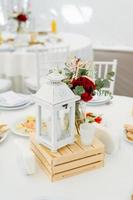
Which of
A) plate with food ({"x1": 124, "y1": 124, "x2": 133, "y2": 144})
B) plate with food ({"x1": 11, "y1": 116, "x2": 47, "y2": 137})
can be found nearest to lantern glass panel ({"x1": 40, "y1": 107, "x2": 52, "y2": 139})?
plate with food ({"x1": 11, "y1": 116, "x2": 47, "y2": 137})

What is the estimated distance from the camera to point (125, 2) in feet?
21.7

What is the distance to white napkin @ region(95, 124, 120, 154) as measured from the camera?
4.28 ft

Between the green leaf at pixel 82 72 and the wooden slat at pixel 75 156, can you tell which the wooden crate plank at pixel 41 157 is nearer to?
the wooden slat at pixel 75 156

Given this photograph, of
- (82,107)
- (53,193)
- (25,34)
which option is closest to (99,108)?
(82,107)

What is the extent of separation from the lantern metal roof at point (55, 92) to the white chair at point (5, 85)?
2011 millimetres

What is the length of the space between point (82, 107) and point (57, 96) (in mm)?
195

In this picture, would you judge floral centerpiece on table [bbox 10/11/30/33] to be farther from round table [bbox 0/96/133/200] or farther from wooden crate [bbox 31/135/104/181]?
wooden crate [bbox 31/135/104/181]

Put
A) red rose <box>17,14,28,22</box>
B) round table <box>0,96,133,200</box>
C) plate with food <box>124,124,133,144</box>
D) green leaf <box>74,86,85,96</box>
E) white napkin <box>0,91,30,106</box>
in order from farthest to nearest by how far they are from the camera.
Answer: red rose <box>17,14,28,22</box> < white napkin <box>0,91,30,106</box> < plate with food <box>124,124,133,144</box> < green leaf <box>74,86,85,96</box> < round table <box>0,96,133,200</box>

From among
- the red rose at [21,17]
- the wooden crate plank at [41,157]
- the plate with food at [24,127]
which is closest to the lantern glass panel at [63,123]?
the wooden crate plank at [41,157]

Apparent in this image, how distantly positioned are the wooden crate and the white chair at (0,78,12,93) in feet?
6.41

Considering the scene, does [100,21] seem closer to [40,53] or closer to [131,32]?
[131,32]

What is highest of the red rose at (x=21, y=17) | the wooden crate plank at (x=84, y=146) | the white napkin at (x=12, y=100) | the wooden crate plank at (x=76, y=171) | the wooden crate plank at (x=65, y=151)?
the red rose at (x=21, y=17)

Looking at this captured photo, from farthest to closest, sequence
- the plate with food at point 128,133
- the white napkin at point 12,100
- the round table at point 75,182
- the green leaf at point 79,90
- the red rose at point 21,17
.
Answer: the red rose at point 21,17 → the white napkin at point 12,100 → the plate with food at point 128,133 → the green leaf at point 79,90 → the round table at point 75,182

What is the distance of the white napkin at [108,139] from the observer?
1304mm
